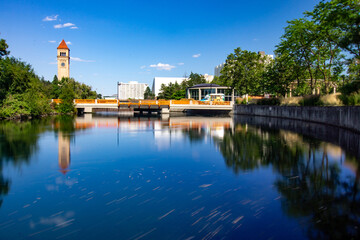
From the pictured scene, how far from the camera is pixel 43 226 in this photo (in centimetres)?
569

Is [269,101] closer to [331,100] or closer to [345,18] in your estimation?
[331,100]

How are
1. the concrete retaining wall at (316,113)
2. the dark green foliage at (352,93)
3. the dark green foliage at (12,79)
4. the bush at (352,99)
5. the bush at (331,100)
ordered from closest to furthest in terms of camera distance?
the concrete retaining wall at (316,113) → the bush at (352,99) → the dark green foliage at (352,93) → the bush at (331,100) → the dark green foliage at (12,79)

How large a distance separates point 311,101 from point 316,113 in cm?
267

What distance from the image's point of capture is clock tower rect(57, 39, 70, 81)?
113 metres

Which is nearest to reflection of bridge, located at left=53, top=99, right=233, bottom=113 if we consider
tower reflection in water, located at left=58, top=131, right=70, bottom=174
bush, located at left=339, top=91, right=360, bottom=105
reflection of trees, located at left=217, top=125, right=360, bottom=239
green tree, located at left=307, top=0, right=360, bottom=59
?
green tree, located at left=307, top=0, right=360, bottom=59

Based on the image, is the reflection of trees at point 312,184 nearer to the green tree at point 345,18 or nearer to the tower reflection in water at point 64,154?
the tower reflection in water at point 64,154

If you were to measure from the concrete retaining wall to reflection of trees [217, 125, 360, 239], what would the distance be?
7.82 m

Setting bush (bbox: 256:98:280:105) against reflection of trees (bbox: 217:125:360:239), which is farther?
bush (bbox: 256:98:280:105)

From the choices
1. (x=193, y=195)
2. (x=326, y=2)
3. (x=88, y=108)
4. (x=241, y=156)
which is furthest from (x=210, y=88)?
(x=193, y=195)

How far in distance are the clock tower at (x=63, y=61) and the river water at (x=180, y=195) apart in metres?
111

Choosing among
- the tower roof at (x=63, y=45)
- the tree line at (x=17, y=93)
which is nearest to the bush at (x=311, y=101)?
the tree line at (x=17, y=93)

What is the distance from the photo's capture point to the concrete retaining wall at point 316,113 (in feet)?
67.7

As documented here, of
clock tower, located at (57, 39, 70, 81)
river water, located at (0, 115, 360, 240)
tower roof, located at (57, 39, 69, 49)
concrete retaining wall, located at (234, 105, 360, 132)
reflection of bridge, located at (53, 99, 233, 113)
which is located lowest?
river water, located at (0, 115, 360, 240)

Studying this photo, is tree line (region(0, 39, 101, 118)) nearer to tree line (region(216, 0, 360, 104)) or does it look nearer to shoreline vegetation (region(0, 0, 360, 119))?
shoreline vegetation (region(0, 0, 360, 119))
